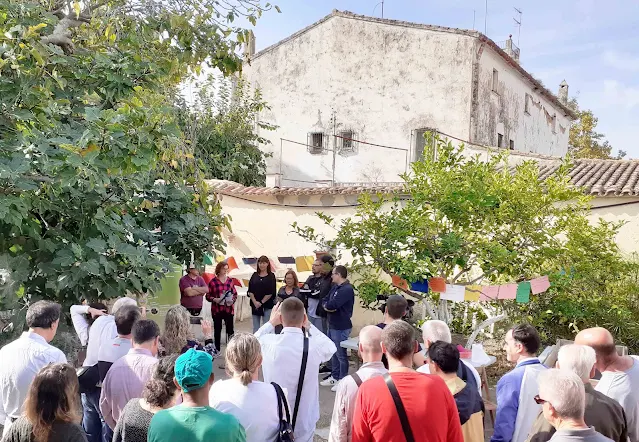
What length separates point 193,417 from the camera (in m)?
2.71

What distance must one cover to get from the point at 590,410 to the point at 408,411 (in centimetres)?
117

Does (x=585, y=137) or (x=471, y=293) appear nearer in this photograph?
(x=471, y=293)

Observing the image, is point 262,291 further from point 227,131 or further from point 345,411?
point 227,131

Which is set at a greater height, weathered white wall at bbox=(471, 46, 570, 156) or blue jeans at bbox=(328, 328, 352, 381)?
weathered white wall at bbox=(471, 46, 570, 156)

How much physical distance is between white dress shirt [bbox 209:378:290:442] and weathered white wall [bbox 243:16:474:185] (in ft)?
53.8

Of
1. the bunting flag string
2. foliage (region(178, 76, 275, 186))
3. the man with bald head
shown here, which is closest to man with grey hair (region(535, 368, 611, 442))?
the man with bald head

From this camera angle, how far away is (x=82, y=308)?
5.26 meters

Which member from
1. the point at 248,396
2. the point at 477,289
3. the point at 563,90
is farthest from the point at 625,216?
the point at 563,90

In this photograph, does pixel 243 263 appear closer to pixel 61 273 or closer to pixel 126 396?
pixel 61 273

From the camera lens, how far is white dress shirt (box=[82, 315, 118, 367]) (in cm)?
440

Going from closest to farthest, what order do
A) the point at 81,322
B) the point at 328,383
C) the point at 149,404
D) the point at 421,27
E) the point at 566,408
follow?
the point at 566,408, the point at 149,404, the point at 81,322, the point at 328,383, the point at 421,27

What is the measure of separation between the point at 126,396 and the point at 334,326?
171 inches

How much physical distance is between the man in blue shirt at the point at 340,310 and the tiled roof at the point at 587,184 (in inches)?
106

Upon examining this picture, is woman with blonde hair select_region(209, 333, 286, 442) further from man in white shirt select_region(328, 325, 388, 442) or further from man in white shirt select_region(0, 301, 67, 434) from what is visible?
man in white shirt select_region(0, 301, 67, 434)
